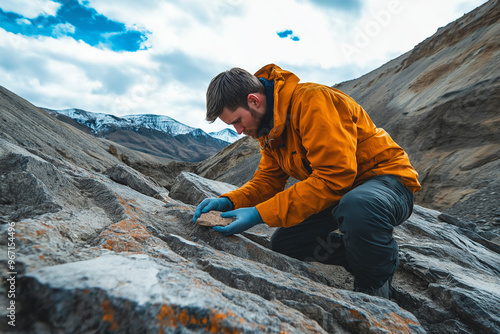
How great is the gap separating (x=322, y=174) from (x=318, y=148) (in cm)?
21

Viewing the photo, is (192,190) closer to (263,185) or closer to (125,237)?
(263,185)

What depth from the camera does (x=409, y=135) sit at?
832 centimetres

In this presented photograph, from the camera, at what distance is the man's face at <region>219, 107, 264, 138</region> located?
2.49 m

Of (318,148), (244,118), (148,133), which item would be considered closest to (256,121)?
(244,118)

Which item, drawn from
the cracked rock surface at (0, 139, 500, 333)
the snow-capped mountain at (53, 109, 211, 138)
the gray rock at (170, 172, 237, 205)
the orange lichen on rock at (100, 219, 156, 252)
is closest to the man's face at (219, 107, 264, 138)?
the cracked rock surface at (0, 139, 500, 333)

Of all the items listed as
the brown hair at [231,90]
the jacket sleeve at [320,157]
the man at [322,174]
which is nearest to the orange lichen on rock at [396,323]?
the man at [322,174]

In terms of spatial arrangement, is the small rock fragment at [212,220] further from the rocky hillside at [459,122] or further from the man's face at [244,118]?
the rocky hillside at [459,122]

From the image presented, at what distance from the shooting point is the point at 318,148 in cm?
205

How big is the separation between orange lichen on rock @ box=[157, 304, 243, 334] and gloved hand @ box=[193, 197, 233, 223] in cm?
154

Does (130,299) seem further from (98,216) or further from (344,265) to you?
(344,265)

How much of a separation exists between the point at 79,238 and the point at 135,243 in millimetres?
348

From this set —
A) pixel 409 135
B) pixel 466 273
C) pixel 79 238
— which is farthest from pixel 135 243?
pixel 409 135

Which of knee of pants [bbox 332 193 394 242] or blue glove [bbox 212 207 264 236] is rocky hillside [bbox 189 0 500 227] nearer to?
knee of pants [bbox 332 193 394 242]

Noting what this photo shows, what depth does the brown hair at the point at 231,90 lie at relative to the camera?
7.97ft
